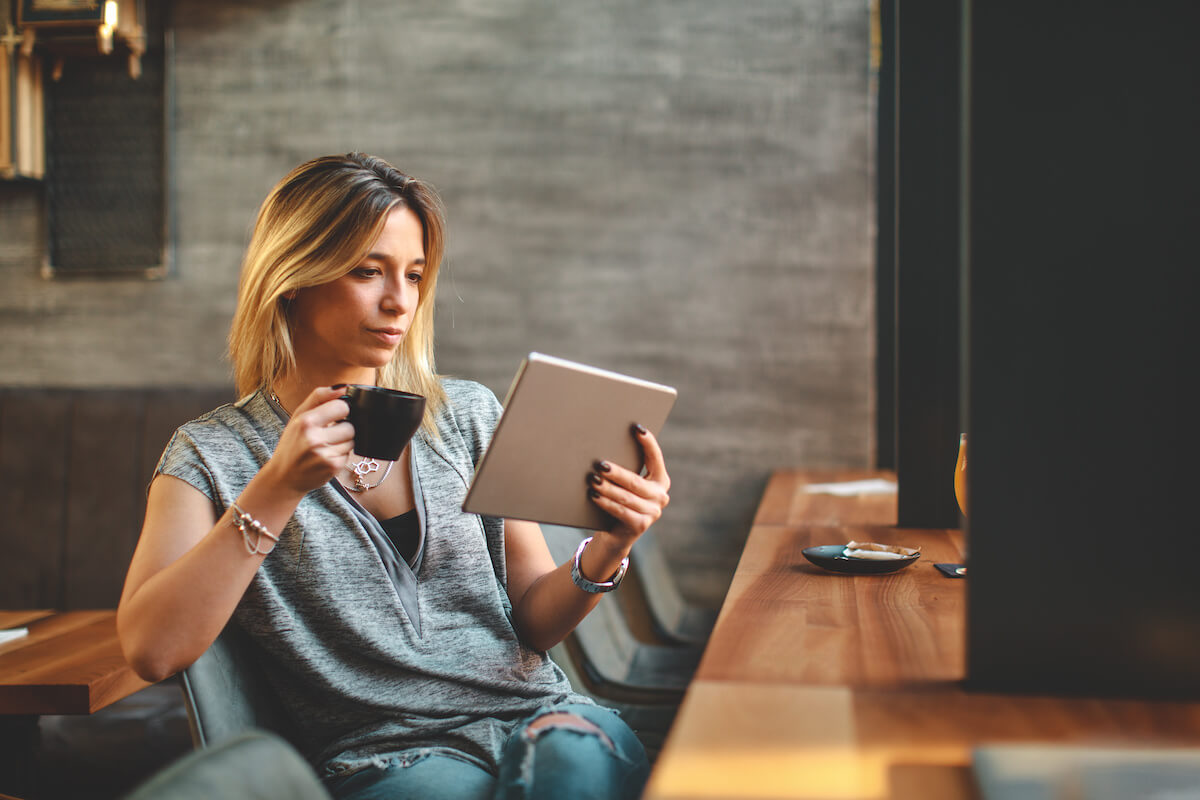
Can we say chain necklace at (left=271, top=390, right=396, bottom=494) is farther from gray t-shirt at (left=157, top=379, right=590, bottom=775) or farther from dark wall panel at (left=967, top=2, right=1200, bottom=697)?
dark wall panel at (left=967, top=2, right=1200, bottom=697)

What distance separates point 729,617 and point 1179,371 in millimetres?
502

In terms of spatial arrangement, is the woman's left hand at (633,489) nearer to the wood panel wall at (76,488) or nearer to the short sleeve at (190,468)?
the short sleeve at (190,468)

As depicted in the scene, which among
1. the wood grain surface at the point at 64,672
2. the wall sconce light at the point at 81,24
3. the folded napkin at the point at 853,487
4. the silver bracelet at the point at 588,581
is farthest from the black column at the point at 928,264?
the wall sconce light at the point at 81,24

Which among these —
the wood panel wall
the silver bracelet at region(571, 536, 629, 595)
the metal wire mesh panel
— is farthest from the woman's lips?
the metal wire mesh panel

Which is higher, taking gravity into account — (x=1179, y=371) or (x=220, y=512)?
(x=1179, y=371)

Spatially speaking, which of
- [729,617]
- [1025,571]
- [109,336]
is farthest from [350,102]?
[1025,571]

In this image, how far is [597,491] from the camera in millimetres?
1062

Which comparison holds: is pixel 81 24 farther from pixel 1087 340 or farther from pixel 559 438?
pixel 1087 340

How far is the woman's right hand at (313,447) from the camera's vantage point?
3.23 feet

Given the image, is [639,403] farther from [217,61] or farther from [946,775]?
[217,61]

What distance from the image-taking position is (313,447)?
3.21 ft

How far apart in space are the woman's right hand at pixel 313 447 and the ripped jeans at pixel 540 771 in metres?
0.35

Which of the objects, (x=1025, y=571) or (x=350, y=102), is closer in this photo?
(x=1025, y=571)

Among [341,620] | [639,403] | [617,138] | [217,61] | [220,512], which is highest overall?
[217,61]
